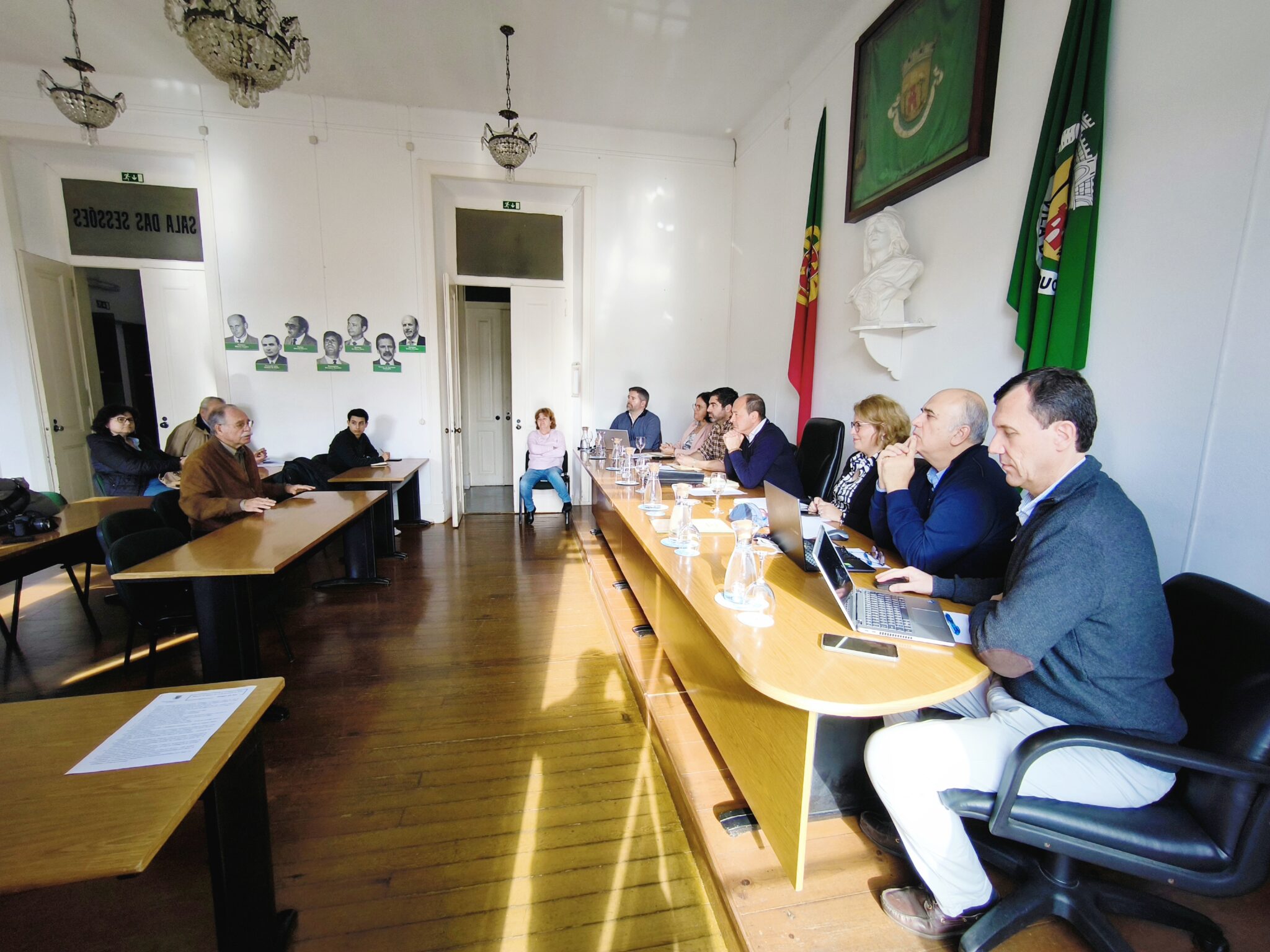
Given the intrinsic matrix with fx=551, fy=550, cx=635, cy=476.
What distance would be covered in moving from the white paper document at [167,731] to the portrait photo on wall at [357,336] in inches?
191

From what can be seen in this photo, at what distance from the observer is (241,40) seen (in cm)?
233

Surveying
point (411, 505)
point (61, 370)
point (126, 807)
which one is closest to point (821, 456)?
point (126, 807)

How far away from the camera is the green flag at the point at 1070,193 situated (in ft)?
7.17

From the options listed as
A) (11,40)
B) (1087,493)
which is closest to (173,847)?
(1087,493)

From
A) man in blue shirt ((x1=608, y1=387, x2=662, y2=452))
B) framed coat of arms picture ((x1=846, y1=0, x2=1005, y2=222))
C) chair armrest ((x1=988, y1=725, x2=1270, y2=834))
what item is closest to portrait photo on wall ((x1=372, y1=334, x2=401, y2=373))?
man in blue shirt ((x1=608, y1=387, x2=662, y2=452))

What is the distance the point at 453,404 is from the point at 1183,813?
19.0 ft

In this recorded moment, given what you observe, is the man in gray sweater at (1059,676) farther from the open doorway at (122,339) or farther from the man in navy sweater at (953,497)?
the open doorway at (122,339)

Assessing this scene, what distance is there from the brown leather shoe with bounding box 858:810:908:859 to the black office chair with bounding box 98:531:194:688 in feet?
8.85

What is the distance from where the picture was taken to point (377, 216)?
532 centimetres

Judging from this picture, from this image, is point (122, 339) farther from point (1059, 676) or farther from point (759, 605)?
point (1059, 676)

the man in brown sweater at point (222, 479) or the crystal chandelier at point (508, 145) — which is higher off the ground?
the crystal chandelier at point (508, 145)

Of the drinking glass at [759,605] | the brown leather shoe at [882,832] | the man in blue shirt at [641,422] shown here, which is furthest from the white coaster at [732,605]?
the man in blue shirt at [641,422]

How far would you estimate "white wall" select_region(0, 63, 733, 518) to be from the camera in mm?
4965

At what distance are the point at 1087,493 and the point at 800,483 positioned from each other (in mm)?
2228
